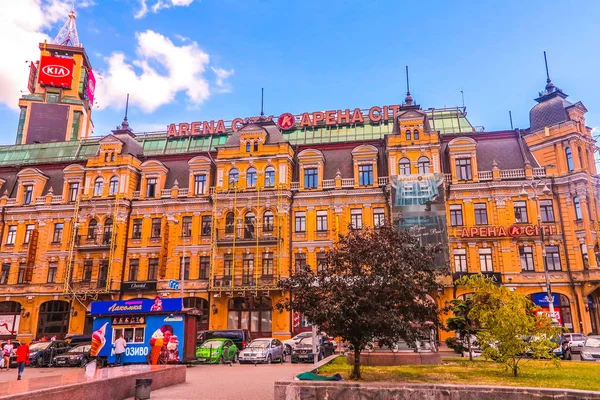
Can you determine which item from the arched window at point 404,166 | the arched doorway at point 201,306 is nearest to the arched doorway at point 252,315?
the arched doorway at point 201,306

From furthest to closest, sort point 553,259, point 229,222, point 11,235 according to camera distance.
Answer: point 11,235 → point 229,222 → point 553,259

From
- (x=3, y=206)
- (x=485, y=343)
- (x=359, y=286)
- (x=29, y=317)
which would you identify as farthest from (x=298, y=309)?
(x=3, y=206)

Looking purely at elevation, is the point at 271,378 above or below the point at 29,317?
below

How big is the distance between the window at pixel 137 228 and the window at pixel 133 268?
7.23 feet

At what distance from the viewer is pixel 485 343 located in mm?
17953

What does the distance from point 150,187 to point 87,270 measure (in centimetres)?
967

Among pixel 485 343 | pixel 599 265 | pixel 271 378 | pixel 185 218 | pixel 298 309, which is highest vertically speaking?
pixel 185 218

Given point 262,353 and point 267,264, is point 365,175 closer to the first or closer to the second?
point 267,264

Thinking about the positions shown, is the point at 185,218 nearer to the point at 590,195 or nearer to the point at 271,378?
the point at 271,378

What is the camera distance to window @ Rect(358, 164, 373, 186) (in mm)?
44250

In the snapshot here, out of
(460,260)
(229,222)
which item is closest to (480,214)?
(460,260)

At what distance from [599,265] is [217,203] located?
31.7 meters

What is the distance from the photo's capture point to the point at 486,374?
17.5m

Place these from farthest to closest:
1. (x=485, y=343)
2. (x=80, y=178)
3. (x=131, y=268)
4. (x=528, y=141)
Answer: (x=80, y=178)
(x=131, y=268)
(x=528, y=141)
(x=485, y=343)
